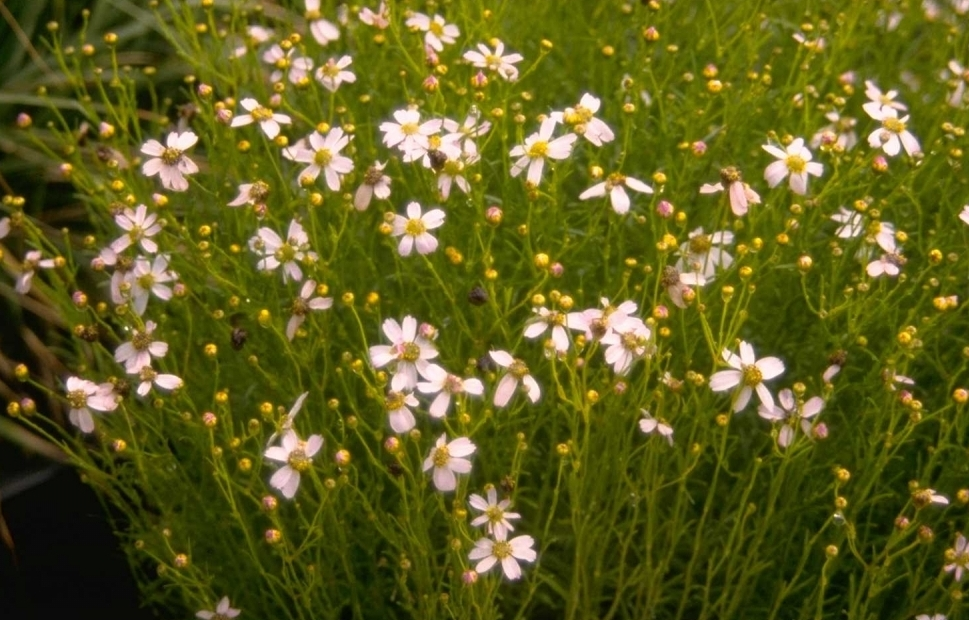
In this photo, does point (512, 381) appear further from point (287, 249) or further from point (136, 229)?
point (136, 229)

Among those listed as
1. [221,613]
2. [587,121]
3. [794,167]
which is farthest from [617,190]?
[221,613]

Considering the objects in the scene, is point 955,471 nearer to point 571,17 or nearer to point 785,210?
point 785,210

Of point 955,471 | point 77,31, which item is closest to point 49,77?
point 77,31

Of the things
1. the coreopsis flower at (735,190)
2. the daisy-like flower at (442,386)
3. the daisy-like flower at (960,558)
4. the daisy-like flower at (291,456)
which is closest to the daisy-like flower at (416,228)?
the daisy-like flower at (442,386)

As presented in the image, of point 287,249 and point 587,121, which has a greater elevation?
point 587,121

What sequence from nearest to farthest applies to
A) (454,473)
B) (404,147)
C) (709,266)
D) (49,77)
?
(454,473)
(404,147)
(709,266)
(49,77)

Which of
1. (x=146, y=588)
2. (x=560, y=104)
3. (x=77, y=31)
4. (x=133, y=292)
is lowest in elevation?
(x=146, y=588)

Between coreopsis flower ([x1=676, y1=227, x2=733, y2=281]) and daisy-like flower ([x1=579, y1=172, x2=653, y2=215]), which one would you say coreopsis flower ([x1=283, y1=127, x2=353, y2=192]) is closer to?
daisy-like flower ([x1=579, y1=172, x2=653, y2=215])

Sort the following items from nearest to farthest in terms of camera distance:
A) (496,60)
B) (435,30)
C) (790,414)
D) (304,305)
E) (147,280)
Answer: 1. (790,414)
2. (304,305)
3. (147,280)
4. (496,60)
5. (435,30)
